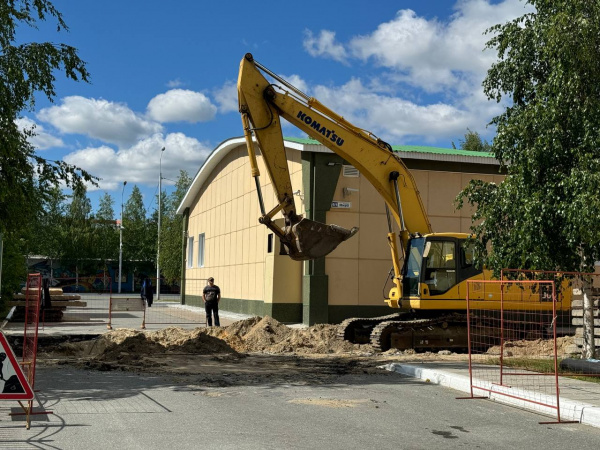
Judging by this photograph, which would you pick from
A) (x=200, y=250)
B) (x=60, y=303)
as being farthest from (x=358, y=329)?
(x=200, y=250)

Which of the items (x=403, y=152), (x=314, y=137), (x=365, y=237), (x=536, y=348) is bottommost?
(x=536, y=348)

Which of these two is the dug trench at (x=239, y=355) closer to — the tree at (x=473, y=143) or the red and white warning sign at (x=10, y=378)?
the red and white warning sign at (x=10, y=378)

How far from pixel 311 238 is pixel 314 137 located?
3.08m

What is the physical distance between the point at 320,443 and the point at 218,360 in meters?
7.66

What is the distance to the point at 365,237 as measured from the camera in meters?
23.4

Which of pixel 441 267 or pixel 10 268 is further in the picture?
pixel 10 268

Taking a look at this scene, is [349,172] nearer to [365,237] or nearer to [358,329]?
[365,237]

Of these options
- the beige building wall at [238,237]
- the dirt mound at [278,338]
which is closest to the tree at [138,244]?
the beige building wall at [238,237]

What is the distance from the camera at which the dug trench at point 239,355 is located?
12.6 meters

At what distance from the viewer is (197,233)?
39.2 meters

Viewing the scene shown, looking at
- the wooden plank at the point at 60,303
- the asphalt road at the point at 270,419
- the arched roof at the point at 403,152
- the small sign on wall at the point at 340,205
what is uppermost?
the arched roof at the point at 403,152

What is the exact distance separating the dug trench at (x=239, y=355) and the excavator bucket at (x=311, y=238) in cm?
227

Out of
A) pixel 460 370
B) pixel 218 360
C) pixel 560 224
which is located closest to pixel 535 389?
pixel 460 370

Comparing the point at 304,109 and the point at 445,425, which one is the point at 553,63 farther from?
the point at 445,425
